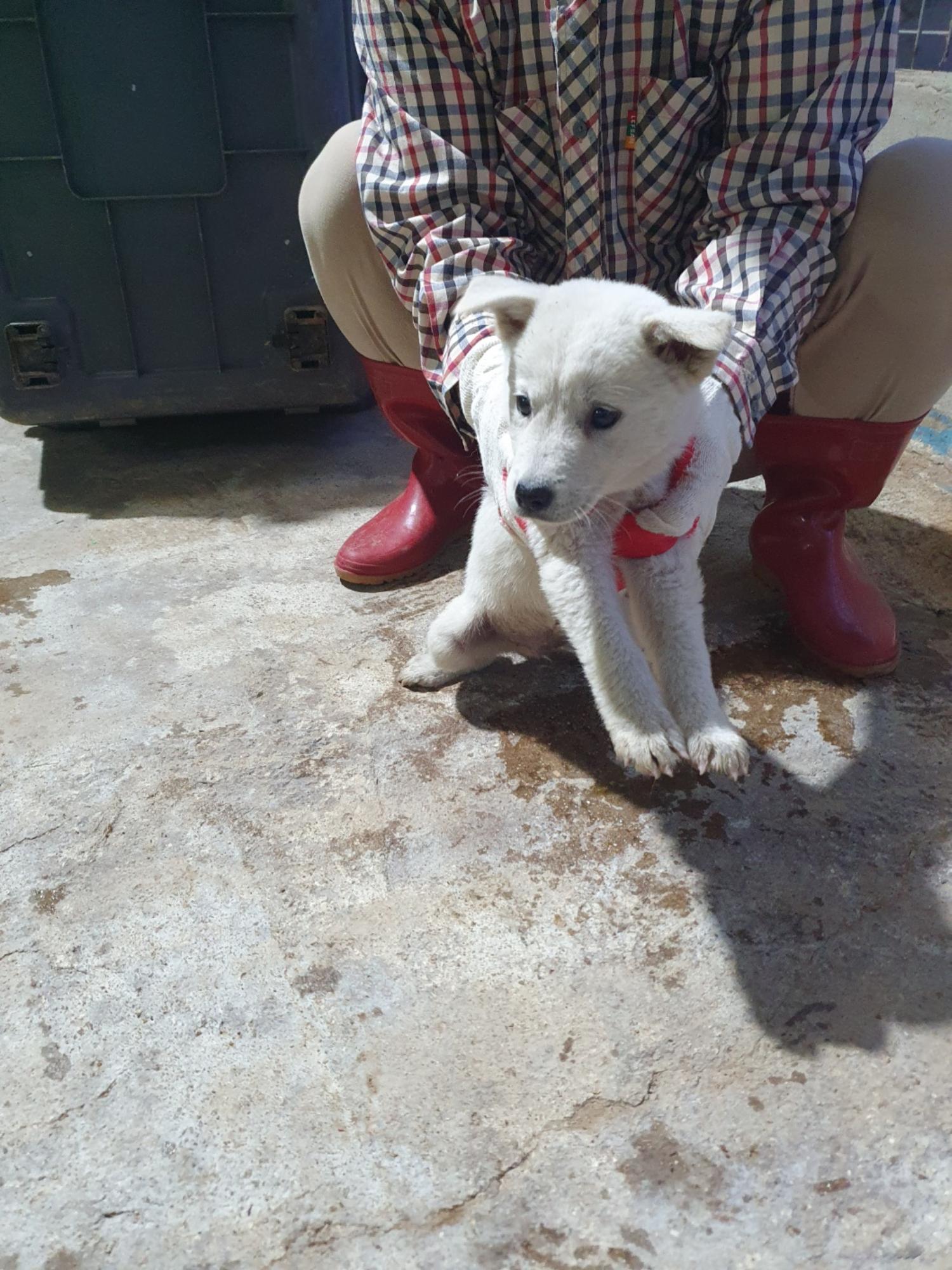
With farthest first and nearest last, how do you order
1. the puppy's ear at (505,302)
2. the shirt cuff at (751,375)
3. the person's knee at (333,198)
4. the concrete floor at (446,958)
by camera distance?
the person's knee at (333,198)
the shirt cuff at (751,375)
the puppy's ear at (505,302)
the concrete floor at (446,958)

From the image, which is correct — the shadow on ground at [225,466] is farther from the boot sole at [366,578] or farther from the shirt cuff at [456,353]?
the shirt cuff at [456,353]

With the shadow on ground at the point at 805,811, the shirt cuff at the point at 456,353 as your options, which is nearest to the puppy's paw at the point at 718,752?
the shadow on ground at the point at 805,811

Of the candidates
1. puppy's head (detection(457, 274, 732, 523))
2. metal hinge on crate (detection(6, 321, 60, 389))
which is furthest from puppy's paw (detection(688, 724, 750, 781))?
metal hinge on crate (detection(6, 321, 60, 389))

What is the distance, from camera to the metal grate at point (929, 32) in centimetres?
257

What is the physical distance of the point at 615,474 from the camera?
126 cm

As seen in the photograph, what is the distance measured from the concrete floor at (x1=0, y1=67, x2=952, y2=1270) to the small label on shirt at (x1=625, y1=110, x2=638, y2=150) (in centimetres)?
87

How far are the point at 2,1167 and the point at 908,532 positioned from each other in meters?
2.10

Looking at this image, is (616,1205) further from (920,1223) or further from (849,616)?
(849,616)

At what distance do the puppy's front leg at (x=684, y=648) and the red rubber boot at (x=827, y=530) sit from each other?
1.56ft

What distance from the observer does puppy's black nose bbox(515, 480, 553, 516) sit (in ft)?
3.86

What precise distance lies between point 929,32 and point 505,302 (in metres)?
2.18

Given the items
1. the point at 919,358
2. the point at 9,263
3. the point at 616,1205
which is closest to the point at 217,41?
the point at 9,263

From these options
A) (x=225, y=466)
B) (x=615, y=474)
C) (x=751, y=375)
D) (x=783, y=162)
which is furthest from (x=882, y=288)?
(x=225, y=466)

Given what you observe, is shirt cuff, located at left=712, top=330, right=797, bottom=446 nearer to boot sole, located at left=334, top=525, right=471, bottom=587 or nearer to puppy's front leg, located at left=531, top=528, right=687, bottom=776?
puppy's front leg, located at left=531, top=528, right=687, bottom=776
